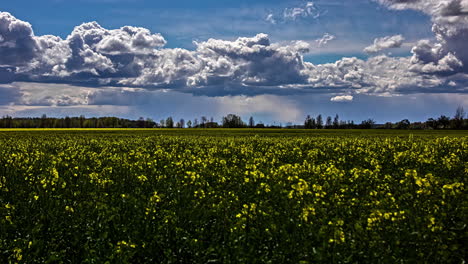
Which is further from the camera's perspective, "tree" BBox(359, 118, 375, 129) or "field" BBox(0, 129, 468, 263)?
"tree" BBox(359, 118, 375, 129)

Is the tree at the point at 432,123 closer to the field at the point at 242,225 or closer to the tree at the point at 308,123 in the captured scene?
the tree at the point at 308,123

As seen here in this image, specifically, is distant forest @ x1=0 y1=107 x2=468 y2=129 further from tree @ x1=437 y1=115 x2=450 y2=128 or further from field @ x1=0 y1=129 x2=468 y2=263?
field @ x1=0 y1=129 x2=468 y2=263

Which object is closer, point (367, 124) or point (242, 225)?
point (242, 225)

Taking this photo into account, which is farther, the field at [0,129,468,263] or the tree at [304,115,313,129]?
the tree at [304,115,313,129]

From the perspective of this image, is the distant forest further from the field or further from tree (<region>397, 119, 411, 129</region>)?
the field

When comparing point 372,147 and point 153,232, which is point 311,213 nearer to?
point 153,232

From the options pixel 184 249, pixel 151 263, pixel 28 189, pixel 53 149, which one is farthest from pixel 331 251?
pixel 53 149


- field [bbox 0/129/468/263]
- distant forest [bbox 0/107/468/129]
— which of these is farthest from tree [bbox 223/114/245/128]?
field [bbox 0/129/468/263]

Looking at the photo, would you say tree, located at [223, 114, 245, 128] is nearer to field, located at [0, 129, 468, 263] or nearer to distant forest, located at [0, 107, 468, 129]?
distant forest, located at [0, 107, 468, 129]

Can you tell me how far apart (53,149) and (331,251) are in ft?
77.3

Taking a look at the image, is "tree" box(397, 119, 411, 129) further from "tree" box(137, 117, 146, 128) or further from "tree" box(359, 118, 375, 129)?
"tree" box(137, 117, 146, 128)

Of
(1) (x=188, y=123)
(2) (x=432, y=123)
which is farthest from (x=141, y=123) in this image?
(2) (x=432, y=123)

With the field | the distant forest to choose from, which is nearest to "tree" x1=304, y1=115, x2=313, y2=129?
the distant forest

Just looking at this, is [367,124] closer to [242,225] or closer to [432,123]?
[432,123]
